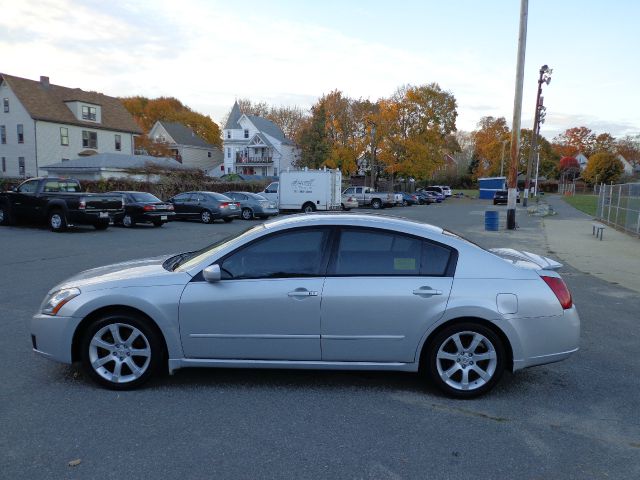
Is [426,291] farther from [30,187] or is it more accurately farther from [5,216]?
[5,216]

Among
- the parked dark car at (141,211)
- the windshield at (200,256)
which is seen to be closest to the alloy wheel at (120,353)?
the windshield at (200,256)

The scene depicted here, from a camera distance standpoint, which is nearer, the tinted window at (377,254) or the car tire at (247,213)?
the tinted window at (377,254)

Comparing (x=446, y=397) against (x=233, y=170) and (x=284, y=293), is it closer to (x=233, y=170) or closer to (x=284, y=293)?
(x=284, y=293)

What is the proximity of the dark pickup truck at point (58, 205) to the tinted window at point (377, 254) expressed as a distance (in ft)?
49.5

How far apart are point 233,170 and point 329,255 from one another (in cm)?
6779

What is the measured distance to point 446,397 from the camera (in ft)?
14.0

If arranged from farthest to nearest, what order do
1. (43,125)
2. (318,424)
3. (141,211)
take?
(43,125) < (141,211) < (318,424)

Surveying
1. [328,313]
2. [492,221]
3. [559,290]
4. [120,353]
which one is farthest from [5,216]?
[559,290]

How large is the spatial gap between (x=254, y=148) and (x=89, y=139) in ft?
86.2

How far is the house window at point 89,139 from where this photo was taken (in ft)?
149

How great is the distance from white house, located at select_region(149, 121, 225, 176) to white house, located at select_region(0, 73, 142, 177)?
18.5 metres

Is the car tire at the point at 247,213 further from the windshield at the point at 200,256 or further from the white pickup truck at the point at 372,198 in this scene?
the windshield at the point at 200,256

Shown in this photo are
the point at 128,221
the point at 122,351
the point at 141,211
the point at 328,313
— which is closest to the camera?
the point at 328,313

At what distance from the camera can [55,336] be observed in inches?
169
